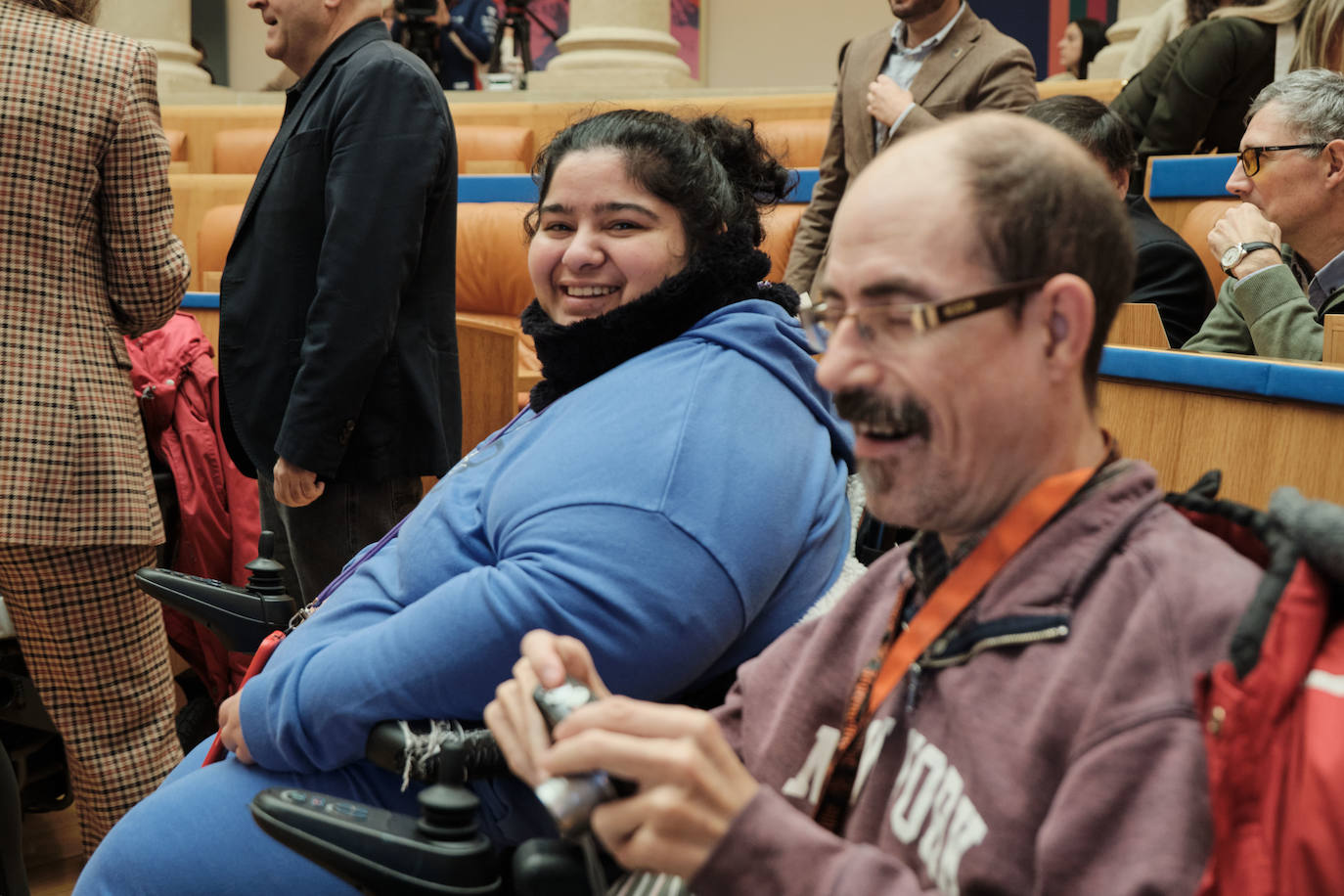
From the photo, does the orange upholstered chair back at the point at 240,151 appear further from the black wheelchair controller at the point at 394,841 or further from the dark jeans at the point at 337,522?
the black wheelchair controller at the point at 394,841

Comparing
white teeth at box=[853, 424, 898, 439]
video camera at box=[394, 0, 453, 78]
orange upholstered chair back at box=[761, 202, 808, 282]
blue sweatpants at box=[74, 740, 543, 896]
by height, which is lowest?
blue sweatpants at box=[74, 740, 543, 896]

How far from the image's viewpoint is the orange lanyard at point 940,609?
2.64ft

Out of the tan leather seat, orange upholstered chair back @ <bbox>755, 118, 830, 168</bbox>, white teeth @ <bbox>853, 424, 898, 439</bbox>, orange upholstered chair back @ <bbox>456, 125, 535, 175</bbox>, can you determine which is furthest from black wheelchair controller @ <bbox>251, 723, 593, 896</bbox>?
orange upholstered chair back @ <bbox>456, 125, 535, 175</bbox>

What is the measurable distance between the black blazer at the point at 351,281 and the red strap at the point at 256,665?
1.83 ft

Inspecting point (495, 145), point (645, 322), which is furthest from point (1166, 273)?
point (495, 145)

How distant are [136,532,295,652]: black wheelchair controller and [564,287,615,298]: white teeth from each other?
1.75 feet

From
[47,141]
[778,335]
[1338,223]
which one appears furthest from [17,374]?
[1338,223]

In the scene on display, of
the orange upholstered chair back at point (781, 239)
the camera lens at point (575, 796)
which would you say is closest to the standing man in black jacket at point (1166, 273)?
the orange upholstered chair back at point (781, 239)

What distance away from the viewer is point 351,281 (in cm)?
200

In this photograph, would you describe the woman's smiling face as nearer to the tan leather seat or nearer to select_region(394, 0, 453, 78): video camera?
the tan leather seat

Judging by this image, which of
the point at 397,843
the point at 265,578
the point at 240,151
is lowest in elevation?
the point at 265,578

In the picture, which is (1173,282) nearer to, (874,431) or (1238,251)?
(1238,251)

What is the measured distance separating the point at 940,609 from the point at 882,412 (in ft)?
0.46

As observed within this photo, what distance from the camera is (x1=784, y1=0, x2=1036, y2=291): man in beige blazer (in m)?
3.05
